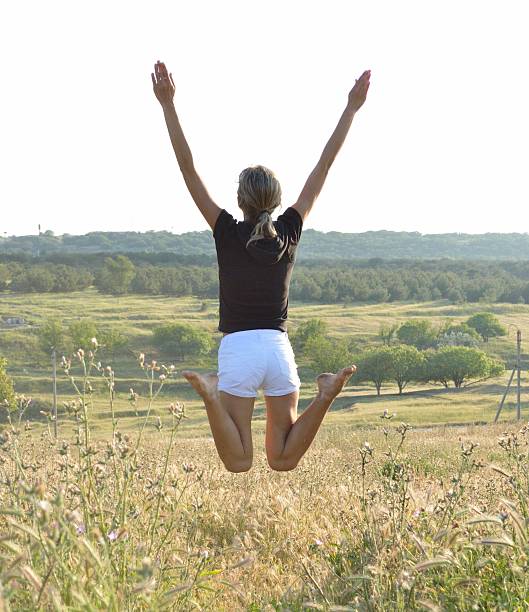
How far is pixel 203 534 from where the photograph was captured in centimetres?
640

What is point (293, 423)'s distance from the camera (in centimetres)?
582

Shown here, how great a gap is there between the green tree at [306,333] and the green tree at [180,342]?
8.27 metres

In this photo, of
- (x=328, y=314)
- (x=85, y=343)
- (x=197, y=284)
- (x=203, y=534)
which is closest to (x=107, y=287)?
(x=197, y=284)

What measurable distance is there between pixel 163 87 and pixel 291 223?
1.23 m

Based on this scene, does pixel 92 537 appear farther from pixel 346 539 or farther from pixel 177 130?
pixel 177 130

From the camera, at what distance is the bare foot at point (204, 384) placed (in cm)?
539

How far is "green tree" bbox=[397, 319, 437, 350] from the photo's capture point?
9212cm

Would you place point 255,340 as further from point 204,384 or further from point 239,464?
point 239,464

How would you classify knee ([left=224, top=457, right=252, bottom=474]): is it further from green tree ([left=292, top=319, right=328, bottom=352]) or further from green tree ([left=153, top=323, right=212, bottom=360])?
green tree ([left=153, top=323, right=212, bottom=360])

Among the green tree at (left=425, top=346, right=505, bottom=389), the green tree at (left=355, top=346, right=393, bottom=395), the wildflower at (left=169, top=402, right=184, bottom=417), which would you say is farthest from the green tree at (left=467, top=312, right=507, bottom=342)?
the wildflower at (left=169, top=402, right=184, bottom=417)

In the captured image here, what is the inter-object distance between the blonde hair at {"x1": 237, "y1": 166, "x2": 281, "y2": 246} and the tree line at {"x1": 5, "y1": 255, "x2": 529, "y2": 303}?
396ft

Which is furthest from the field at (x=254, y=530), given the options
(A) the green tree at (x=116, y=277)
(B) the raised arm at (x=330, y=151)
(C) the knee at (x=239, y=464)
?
(A) the green tree at (x=116, y=277)

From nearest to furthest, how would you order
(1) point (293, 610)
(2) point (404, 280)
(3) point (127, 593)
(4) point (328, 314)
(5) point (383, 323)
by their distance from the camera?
(3) point (127, 593) → (1) point (293, 610) → (5) point (383, 323) → (4) point (328, 314) → (2) point (404, 280)

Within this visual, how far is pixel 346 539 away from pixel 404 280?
13631 centimetres
